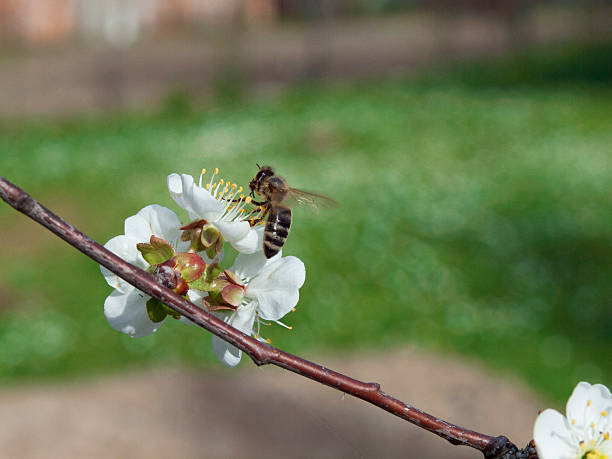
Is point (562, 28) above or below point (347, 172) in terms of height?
above

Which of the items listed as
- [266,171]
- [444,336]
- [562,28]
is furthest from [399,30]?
[266,171]

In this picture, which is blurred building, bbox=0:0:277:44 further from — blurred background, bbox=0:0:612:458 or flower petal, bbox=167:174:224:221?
flower petal, bbox=167:174:224:221

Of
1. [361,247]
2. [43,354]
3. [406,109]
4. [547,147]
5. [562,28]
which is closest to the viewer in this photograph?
[43,354]

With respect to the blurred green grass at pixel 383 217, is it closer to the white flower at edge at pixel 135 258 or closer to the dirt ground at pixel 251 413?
the dirt ground at pixel 251 413

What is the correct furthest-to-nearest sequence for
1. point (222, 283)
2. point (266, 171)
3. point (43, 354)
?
point (43, 354) → point (266, 171) → point (222, 283)

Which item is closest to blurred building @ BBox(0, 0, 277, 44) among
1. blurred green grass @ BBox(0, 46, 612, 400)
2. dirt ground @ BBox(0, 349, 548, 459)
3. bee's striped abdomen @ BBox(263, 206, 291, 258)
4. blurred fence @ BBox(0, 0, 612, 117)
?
blurred fence @ BBox(0, 0, 612, 117)

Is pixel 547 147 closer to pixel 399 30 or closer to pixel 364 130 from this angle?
pixel 364 130

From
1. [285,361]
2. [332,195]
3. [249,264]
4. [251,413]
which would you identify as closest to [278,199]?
[249,264]

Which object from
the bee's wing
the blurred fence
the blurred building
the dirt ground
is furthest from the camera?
the blurred building
